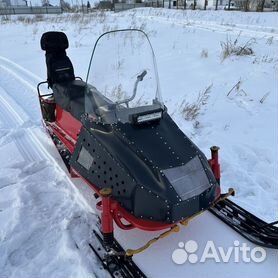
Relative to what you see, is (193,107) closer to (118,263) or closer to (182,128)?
(182,128)

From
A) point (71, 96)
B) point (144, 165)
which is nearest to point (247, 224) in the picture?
point (144, 165)

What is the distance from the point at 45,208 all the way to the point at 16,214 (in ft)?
0.86

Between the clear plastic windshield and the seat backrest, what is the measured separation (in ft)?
4.44

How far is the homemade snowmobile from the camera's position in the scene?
8.19ft

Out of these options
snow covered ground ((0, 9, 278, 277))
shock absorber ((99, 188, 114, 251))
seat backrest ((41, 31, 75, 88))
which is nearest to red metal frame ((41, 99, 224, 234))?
shock absorber ((99, 188, 114, 251))

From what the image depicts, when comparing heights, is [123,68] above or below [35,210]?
above

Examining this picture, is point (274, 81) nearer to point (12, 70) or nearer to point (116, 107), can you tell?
point (116, 107)

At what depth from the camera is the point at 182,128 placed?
4.84m

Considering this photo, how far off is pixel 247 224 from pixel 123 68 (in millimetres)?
1813

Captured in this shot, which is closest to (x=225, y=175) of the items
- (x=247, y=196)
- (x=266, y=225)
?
(x=247, y=196)

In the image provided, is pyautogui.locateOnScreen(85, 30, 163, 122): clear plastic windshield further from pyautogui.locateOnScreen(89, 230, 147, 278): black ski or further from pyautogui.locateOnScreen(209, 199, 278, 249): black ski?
pyautogui.locateOnScreen(89, 230, 147, 278): black ski

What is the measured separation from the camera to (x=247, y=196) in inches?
134

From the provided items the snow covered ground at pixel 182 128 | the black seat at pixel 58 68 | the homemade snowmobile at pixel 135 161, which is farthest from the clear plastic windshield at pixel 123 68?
the snow covered ground at pixel 182 128

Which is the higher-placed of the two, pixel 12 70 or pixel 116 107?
pixel 116 107
